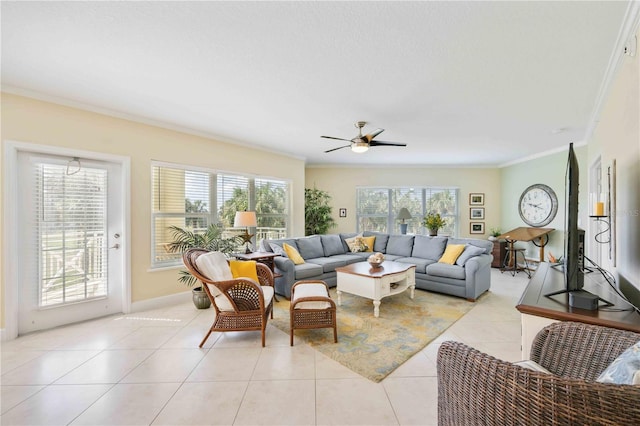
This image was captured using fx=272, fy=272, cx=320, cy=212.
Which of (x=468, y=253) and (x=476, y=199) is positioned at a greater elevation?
(x=476, y=199)

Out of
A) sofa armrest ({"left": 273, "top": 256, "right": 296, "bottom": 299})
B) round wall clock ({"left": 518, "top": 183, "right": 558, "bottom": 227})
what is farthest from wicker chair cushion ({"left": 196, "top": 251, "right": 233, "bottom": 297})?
round wall clock ({"left": 518, "top": 183, "right": 558, "bottom": 227})

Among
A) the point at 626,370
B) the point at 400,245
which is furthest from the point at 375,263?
the point at 626,370

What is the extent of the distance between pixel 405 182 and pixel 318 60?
5.52 metres

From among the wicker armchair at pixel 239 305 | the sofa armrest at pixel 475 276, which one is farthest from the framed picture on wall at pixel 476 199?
the wicker armchair at pixel 239 305

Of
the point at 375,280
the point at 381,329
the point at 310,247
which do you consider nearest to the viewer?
the point at 381,329

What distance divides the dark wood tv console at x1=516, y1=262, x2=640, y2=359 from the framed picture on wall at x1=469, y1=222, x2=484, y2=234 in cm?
555

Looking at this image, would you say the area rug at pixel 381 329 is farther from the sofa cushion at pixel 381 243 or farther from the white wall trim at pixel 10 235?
the white wall trim at pixel 10 235

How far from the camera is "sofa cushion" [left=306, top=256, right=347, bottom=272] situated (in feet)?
15.1

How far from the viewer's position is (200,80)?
2576 millimetres

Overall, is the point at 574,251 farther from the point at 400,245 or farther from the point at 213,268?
the point at 400,245

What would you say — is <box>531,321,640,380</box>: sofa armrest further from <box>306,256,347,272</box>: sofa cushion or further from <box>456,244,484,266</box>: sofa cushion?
<box>306,256,347,272</box>: sofa cushion

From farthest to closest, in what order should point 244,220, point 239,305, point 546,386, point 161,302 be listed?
point 244,220
point 161,302
point 239,305
point 546,386

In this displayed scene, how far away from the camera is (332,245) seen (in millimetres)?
5512

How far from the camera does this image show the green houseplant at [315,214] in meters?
6.46
